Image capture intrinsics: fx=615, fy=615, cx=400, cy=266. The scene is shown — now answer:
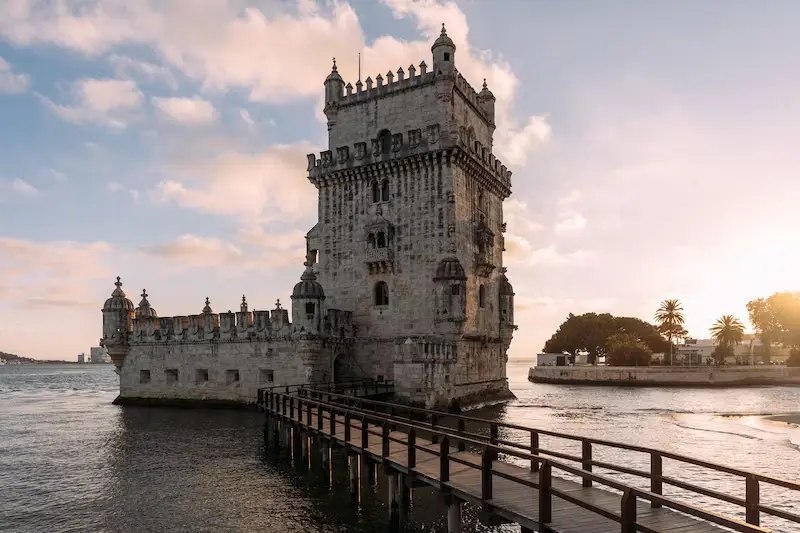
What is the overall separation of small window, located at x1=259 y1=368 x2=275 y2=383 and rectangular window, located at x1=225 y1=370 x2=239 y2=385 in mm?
2341

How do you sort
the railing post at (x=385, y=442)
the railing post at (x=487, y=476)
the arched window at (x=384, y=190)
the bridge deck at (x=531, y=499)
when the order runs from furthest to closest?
the arched window at (x=384, y=190), the railing post at (x=385, y=442), the railing post at (x=487, y=476), the bridge deck at (x=531, y=499)

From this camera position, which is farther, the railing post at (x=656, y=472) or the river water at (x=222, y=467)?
the river water at (x=222, y=467)

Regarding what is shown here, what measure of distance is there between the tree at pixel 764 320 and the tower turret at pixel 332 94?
83893 millimetres

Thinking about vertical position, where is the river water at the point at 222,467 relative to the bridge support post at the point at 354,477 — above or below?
below

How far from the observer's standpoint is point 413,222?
3975 cm

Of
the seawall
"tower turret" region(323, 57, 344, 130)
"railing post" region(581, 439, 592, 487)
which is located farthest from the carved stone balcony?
the seawall

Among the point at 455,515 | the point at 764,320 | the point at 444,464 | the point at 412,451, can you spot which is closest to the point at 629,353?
the point at 764,320

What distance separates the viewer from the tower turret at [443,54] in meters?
40.0

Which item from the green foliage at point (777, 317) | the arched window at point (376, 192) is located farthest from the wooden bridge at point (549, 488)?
the green foliage at point (777, 317)

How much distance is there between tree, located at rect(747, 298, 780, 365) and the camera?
9681 cm

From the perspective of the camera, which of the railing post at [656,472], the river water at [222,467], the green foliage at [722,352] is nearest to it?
the railing post at [656,472]

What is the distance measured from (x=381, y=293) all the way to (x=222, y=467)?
63.9 ft

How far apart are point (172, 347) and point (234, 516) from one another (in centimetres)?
2992

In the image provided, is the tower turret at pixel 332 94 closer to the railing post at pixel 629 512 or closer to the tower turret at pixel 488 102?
the tower turret at pixel 488 102
